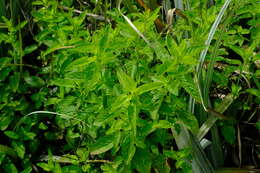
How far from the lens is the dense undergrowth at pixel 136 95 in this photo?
130cm

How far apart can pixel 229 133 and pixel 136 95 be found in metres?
0.57

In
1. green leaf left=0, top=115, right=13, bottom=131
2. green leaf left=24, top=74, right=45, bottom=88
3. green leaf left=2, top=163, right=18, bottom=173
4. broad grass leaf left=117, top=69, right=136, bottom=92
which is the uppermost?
broad grass leaf left=117, top=69, right=136, bottom=92

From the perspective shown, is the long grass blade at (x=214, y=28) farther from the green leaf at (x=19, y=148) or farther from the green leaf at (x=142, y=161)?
the green leaf at (x=19, y=148)

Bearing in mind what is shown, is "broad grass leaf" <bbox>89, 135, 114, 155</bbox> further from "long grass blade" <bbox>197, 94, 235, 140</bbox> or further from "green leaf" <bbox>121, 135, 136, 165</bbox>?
"long grass blade" <bbox>197, 94, 235, 140</bbox>

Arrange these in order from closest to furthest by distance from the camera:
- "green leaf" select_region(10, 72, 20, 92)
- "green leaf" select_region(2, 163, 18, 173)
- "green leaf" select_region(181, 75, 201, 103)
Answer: "green leaf" select_region(181, 75, 201, 103)
"green leaf" select_region(2, 163, 18, 173)
"green leaf" select_region(10, 72, 20, 92)

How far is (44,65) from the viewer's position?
2025 mm

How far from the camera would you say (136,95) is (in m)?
1.24

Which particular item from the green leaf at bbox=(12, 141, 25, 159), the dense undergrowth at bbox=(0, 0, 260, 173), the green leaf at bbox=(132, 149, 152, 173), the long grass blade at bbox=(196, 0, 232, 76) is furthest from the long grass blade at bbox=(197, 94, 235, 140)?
the green leaf at bbox=(12, 141, 25, 159)

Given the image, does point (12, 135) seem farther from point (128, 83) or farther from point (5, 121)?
point (128, 83)

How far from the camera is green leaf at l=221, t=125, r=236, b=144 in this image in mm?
1616

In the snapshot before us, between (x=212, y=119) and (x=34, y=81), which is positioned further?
(x=34, y=81)

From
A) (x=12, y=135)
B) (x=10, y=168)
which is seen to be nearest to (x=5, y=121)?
(x=12, y=135)

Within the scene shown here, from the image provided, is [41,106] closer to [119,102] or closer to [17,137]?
[17,137]

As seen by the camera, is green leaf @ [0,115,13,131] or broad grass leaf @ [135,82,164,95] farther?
green leaf @ [0,115,13,131]
